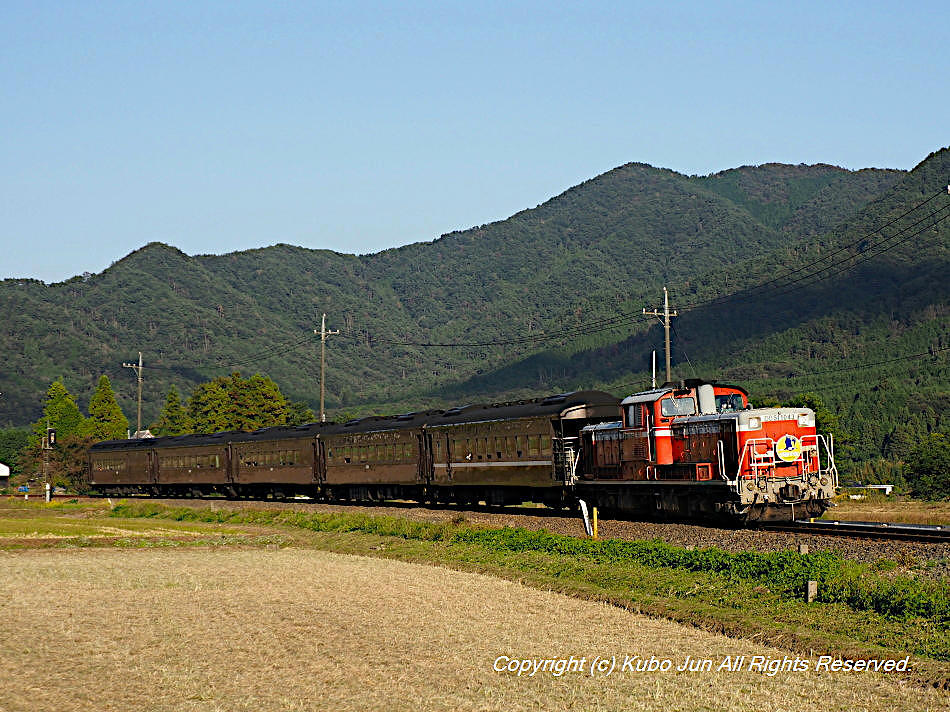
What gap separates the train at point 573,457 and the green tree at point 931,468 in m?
25.2

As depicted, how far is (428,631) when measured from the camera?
65.7ft

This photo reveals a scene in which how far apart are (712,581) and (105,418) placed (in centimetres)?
14397

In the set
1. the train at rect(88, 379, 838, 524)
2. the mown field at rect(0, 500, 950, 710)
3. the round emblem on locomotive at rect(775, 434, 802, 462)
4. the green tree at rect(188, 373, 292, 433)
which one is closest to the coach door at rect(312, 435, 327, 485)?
the train at rect(88, 379, 838, 524)

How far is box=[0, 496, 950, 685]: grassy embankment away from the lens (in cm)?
1820

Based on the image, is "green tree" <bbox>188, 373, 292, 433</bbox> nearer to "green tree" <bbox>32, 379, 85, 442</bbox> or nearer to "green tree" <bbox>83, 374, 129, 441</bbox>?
"green tree" <bbox>83, 374, 129, 441</bbox>

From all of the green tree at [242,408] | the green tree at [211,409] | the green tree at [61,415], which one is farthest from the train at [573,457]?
the green tree at [61,415]

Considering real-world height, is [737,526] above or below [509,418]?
below

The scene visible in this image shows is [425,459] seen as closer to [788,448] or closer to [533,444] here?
[533,444]

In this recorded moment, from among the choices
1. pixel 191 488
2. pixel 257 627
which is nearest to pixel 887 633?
pixel 257 627

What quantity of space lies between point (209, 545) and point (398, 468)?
1525 cm

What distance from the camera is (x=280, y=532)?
146 feet

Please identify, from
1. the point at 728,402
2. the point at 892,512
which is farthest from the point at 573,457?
the point at 892,512

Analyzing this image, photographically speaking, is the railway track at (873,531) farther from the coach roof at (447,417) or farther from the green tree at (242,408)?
the green tree at (242,408)

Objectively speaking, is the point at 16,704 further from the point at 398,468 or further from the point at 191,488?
the point at 191,488
